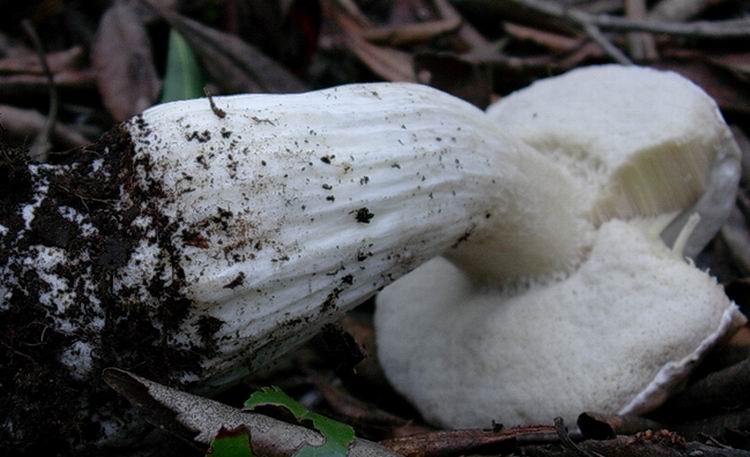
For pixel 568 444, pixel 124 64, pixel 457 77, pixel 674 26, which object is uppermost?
pixel 674 26

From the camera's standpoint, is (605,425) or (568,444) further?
(605,425)

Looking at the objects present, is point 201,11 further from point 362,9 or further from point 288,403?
point 288,403

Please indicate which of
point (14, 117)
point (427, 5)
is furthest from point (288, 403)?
point (427, 5)

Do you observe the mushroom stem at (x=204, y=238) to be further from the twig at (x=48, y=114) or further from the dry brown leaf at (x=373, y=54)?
the dry brown leaf at (x=373, y=54)

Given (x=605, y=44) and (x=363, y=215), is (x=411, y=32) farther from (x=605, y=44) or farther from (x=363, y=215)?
(x=363, y=215)

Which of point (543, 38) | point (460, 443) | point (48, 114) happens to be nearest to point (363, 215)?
point (460, 443)

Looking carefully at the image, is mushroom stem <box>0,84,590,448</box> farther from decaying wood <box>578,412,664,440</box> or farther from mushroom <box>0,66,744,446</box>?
decaying wood <box>578,412,664,440</box>
